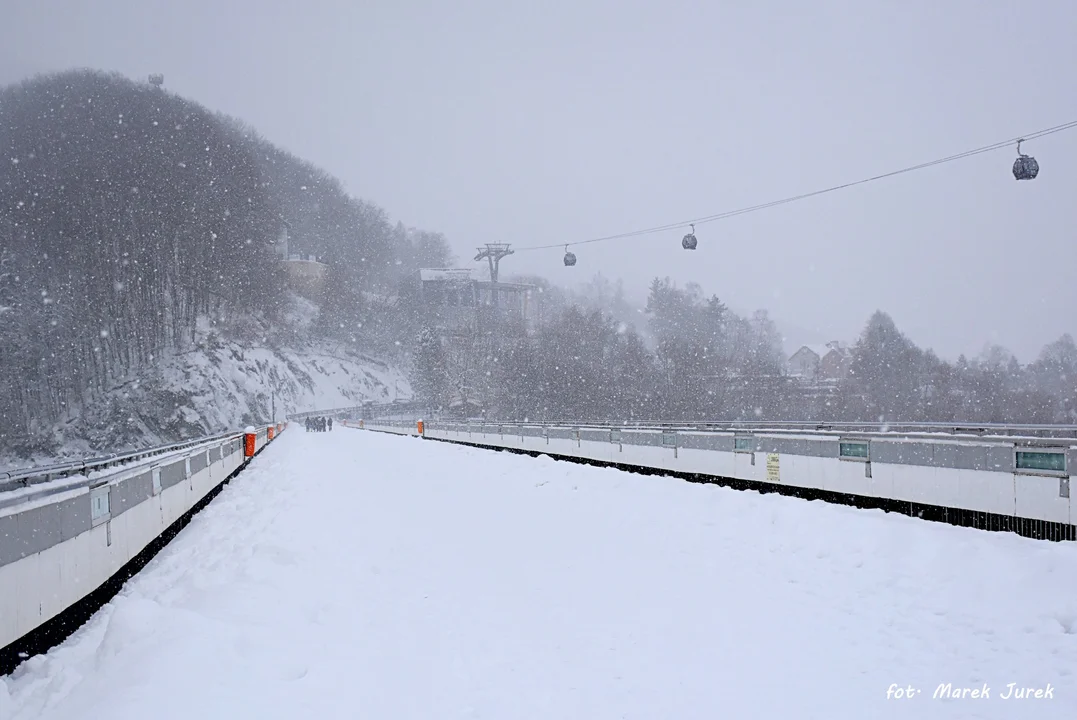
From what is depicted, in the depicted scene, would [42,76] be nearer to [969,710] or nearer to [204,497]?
[204,497]

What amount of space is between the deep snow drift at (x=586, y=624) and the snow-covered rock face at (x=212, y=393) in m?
72.2

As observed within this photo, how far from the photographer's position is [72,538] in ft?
22.6

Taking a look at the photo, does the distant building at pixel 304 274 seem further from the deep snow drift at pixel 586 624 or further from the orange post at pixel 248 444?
the deep snow drift at pixel 586 624

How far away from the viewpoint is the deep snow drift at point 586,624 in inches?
200

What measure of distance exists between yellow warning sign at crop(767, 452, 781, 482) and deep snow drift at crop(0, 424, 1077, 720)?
3872 millimetres

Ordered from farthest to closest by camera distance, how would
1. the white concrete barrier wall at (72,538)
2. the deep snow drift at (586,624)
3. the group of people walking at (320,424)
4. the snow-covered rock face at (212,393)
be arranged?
1. the snow-covered rock face at (212,393)
2. the group of people walking at (320,424)
3. the white concrete barrier wall at (72,538)
4. the deep snow drift at (586,624)

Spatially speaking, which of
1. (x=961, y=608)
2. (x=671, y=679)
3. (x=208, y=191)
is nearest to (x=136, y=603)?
(x=671, y=679)

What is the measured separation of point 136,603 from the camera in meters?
6.06

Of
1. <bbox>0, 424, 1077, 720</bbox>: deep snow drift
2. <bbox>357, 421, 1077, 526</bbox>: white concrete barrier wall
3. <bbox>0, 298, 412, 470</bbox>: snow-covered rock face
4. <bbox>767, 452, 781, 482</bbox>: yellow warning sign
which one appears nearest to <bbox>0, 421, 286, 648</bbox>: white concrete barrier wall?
<bbox>0, 424, 1077, 720</bbox>: deep snow drift

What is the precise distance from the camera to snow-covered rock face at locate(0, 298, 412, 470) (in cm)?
8369

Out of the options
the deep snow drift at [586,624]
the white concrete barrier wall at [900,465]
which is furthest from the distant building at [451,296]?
the deep snow drift at [586,624]

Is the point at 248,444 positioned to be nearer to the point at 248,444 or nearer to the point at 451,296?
the point at 248,444

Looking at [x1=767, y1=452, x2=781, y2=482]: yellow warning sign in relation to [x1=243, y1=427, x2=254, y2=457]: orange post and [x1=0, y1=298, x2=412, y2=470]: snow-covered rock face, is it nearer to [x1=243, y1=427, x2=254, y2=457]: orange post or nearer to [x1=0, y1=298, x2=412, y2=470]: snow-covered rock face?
[x1=243, y1=427, x2=254, y2=457]: orange post

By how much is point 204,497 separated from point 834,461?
13.0 meters
